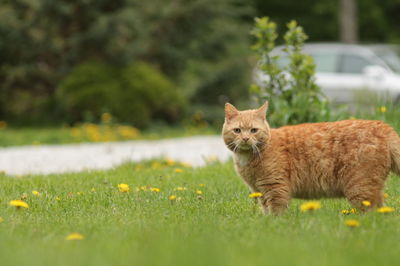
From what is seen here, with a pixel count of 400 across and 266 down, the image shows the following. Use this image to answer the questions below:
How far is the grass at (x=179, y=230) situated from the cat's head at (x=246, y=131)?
0.49 m

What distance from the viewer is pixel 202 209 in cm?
468

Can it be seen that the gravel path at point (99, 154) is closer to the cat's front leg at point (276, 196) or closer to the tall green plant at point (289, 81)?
the tall green plant at point (289, 81)

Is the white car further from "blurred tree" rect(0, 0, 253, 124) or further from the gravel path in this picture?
the gravel path

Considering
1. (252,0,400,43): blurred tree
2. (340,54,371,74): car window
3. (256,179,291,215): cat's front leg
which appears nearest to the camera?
(256,179,291,215): cat's front leg

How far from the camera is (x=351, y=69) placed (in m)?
14.6

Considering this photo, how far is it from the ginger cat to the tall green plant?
8.59 feet

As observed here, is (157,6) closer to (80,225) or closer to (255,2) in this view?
(80,225)

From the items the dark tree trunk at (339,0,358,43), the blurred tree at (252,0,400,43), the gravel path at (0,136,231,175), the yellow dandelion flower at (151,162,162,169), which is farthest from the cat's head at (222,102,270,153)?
the blurred tree at (252,0,400,43)

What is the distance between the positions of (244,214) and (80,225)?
1.20m

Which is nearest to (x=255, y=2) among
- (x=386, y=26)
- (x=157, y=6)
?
(x=386, y=26)

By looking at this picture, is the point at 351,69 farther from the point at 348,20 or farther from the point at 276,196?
the point at 276,196

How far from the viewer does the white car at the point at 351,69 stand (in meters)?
13.8

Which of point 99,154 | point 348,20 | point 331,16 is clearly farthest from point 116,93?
point 331,16

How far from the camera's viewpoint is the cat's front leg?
467 centimetres
